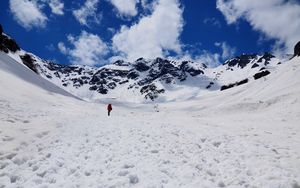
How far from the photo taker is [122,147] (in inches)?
626

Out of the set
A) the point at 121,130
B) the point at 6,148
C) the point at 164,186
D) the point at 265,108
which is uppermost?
the point at 265,108

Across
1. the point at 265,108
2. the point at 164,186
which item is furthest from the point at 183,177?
the point at 265,108

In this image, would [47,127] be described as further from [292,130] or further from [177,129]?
[292,130]

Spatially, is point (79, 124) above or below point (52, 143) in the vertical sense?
above

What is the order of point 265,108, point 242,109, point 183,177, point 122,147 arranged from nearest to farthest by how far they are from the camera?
1. point 183,177
2. point 122,147
3. point 265,108
4. point 242,109

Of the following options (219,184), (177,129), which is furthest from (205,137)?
(219,184)

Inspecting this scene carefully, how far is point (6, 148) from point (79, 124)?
7678 mm

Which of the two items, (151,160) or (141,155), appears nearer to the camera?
(151,160)

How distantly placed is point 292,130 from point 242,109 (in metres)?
15.3

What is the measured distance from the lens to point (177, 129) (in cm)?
2050

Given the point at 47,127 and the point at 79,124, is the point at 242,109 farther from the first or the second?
the point at 47,127

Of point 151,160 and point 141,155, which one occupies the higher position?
point 141,155

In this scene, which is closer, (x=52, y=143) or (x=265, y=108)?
(x=52, y=143)

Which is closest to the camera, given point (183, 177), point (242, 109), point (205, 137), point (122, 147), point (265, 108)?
point (183, 177)
